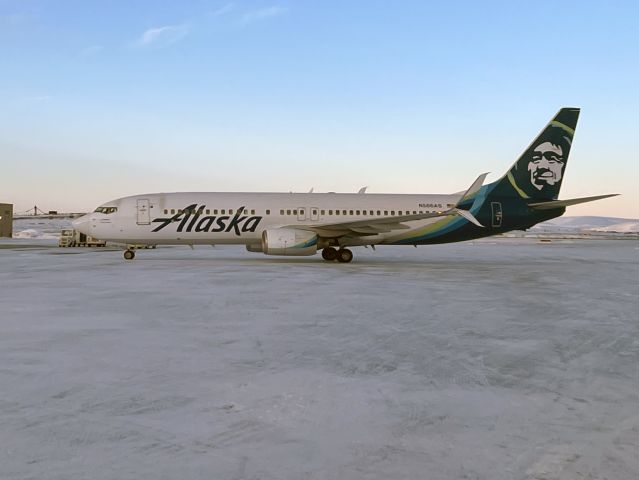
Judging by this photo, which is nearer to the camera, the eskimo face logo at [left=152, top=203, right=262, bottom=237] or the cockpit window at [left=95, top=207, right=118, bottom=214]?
the eskimo face logo at [left=152, top=203, right=262, bottom=237]

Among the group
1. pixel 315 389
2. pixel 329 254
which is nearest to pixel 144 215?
pixel 329 254

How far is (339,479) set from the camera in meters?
3.18

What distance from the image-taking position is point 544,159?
24.6 metres

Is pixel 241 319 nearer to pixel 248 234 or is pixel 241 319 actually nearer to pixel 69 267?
pixel 69 267

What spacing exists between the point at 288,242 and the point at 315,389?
16.0 metres

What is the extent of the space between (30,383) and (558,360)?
5.91 meters

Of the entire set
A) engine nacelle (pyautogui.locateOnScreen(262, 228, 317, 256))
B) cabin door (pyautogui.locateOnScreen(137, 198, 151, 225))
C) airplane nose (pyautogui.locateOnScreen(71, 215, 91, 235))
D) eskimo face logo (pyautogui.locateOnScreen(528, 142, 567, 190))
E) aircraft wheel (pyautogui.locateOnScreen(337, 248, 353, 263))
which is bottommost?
aircraft wheel (pyautogui.locateOnScreen(337, 248, 353, 263))

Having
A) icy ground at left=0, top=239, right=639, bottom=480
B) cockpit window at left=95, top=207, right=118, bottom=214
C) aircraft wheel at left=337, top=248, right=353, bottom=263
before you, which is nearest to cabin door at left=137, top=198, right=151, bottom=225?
cockpit window at left=95, top=207, right=118, bottom=214

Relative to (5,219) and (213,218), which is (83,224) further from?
(5,219)

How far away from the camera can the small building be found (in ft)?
182

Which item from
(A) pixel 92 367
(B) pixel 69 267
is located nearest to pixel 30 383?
(A) pixel 92 367

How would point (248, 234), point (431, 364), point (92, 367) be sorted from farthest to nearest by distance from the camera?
1. point (248, 234)
2. point (431, 364)
3. point (92, 367)

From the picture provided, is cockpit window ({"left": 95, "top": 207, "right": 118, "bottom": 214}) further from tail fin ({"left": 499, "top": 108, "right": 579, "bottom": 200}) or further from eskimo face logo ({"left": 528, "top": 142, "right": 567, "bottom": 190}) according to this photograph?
eskimo face logo ({"left": 528, "top": 142, "right": 567, "bottom": 190})

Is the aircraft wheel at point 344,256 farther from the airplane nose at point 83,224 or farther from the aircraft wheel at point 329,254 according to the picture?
the airplane nose at point 83,224
